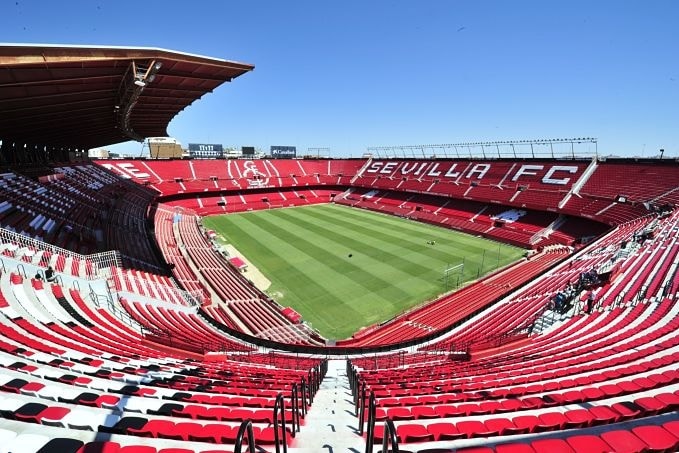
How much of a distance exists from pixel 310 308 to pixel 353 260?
9.29 m

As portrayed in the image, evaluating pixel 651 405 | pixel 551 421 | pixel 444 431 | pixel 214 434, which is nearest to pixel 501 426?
pixel 551 421

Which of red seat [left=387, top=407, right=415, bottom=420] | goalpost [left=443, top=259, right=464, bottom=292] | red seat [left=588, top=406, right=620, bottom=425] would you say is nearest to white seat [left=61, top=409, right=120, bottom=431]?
red seat [left=387, top=407, right=415, bottom=420]

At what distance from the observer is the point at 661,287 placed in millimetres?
14359

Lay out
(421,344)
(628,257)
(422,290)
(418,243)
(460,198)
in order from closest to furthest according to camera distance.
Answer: (421,344) < (628,257) < (422,290) < (418,243) < (460,198)

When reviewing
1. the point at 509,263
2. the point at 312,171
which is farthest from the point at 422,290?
the point at 312,171

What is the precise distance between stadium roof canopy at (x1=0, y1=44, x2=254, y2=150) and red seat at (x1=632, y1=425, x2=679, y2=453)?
49.9 ft

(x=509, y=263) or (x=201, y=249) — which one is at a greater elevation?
(x=201, y=249)

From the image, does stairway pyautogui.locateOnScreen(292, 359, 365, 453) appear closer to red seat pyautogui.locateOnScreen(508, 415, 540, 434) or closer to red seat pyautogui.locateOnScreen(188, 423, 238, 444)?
red seat pyautogui.locateOnScreen(188, 423, 238, 444)

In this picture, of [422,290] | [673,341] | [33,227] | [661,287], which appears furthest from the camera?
[422,290]

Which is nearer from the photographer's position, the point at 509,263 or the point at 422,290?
the point at 422,290

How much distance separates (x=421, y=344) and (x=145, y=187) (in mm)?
47912

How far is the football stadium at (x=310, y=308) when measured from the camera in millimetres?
5176

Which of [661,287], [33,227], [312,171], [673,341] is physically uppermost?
[312,171]

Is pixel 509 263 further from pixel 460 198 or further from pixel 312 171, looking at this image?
pixel 312 171
